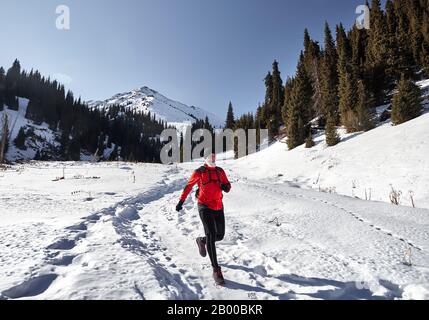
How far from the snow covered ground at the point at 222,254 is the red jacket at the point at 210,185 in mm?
1134

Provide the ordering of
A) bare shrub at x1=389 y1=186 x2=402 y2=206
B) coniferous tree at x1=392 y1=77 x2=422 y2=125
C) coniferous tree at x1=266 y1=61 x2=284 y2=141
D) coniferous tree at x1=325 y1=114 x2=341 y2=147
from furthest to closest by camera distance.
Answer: coniferous tree at x1=266 y1=61 x2=284 y2=141
coniferous tree at x1=325 y1=114 x2=341 y2=147
coniferous tree at x1=392 y1=77 x2=422 y2=125
bare shrub at x1=389 y1=186 x2=402 y2=206

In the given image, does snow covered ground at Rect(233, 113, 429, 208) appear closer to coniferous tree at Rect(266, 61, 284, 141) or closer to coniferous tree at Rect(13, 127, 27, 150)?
coniferous tree at Rect(266, 61, 284, 141)

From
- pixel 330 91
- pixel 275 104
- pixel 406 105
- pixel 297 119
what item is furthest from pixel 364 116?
pixel 275 104

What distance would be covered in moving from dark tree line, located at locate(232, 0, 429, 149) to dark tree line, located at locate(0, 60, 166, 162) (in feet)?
253

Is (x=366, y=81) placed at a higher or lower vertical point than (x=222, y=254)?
higher

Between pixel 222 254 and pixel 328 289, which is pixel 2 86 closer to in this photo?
pixel 222 254

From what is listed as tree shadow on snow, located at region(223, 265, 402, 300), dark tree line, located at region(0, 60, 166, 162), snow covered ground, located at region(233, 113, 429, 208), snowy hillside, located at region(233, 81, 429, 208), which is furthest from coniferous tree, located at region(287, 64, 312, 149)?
dark tree line, located at region(0, 60, 166, 162)

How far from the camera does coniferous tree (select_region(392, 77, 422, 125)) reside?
71.7 ft

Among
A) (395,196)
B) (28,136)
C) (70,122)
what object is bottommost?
(395,196)

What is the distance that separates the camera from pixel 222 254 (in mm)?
5344

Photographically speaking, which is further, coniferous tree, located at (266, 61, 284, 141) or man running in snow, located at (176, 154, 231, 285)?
coniferous tree, located at (266, 61, 284, 141)

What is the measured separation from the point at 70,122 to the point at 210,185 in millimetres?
136606

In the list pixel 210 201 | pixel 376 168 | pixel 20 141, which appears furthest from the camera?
pixel 20 141

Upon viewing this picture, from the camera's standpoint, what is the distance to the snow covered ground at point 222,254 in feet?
11.9
